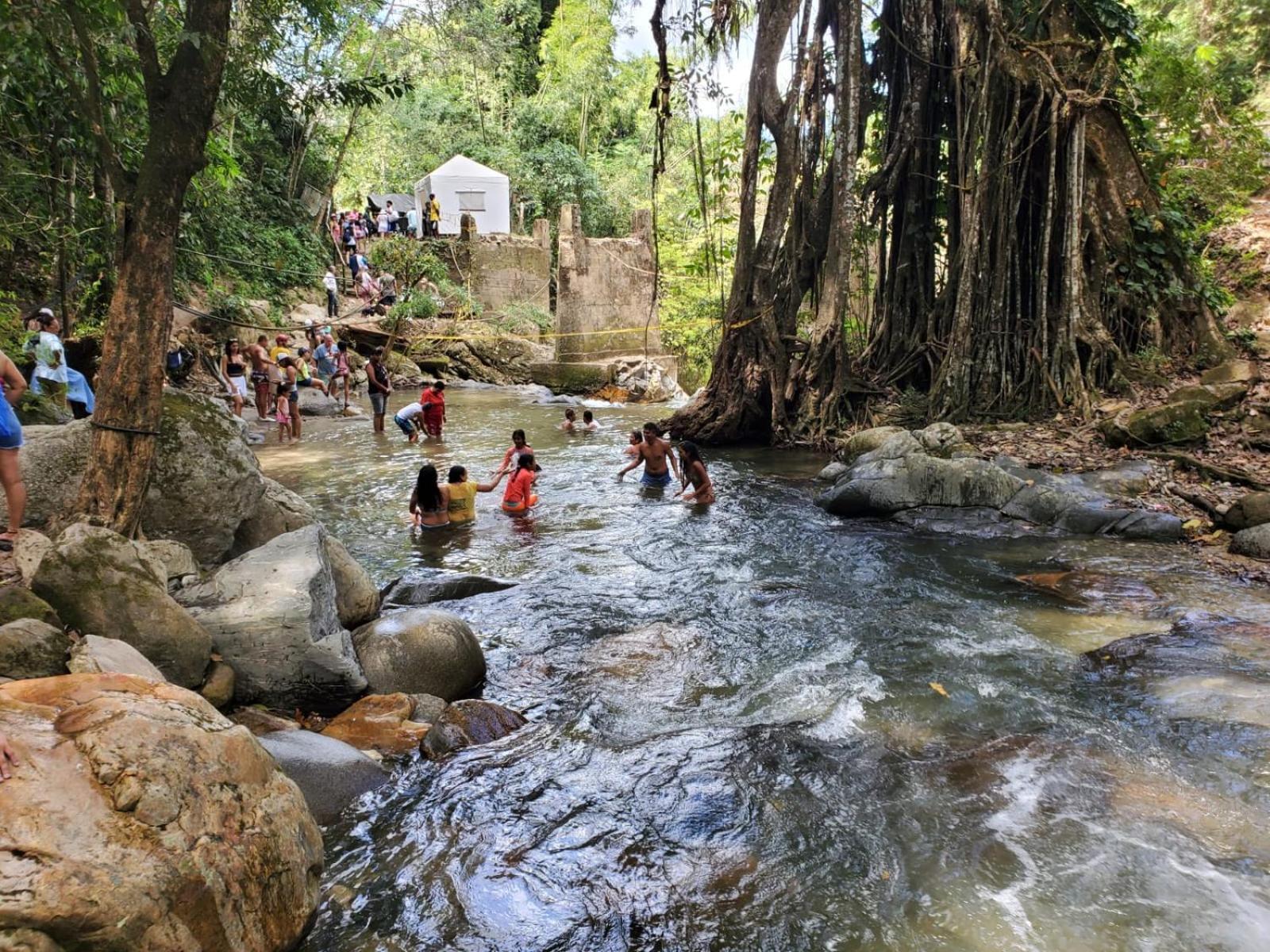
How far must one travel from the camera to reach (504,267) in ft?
88.6

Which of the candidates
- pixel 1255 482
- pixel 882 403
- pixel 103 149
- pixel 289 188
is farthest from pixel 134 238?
pixel 289 188

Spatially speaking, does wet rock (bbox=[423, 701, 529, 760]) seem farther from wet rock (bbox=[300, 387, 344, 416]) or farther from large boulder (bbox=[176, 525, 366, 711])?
wet rock (bbox=[300, 387, 344, 416])

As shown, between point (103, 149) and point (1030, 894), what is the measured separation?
224 inches

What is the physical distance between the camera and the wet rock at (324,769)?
3.60 meters

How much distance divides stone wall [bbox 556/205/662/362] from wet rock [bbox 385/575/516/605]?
755 inches

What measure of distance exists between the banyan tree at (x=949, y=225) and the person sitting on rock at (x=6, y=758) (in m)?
10.5

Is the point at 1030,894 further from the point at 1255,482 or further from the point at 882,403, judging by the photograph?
the point at 882,403

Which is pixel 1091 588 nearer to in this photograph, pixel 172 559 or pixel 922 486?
pixel 922 486

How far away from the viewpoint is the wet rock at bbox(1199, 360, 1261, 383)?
9258 mm

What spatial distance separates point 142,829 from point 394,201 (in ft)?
108

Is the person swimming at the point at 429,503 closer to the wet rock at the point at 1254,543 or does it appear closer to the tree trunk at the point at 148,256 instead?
the tree trunk at the point at 148,256

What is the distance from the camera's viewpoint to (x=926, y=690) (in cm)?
477

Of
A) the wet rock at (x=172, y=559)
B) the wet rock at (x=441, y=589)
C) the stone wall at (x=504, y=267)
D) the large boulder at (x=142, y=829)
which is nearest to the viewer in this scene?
the large boulder at (x=142, y=829)

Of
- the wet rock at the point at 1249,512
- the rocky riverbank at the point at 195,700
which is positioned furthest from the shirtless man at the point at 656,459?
the wet rock at the point at 1249,512
